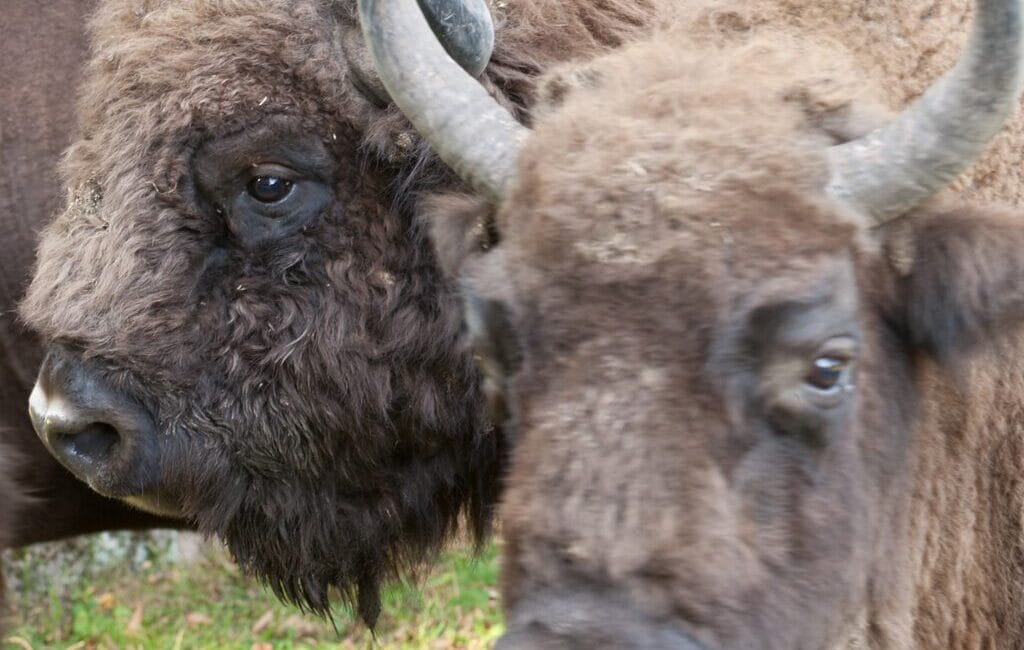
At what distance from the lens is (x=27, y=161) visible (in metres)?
5.87

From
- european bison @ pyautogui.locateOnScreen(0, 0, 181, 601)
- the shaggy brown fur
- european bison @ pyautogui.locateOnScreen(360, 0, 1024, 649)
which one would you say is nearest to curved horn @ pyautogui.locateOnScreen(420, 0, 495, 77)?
european bison @ pyautogui.locateOnScreen(360, 0, 1024, 649)

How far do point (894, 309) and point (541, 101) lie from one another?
115 cm

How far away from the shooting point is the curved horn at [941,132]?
3098mm

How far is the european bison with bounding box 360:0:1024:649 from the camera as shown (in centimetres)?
305

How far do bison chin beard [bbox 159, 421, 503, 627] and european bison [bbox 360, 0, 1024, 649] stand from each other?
59.6 inches

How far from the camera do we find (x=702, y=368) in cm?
308

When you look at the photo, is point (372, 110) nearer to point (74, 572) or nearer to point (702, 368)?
point (702, 368)

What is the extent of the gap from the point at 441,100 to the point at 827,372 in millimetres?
1215

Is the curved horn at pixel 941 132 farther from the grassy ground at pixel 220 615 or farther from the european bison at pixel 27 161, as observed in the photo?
the grassy ground at pixel 220 615

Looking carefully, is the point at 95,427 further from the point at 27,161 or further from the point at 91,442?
the point at 27,161

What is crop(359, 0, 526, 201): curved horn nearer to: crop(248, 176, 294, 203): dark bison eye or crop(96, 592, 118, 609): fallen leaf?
crop(248, 176, 294, 203): dark bison eye

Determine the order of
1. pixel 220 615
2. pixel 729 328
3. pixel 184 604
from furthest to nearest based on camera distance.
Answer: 1. pixel 184 604
2. pixel 220 615
3. pixel 729 328

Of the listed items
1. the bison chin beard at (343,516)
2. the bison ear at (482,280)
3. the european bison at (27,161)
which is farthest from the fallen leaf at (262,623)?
the bison ear at (482,280)

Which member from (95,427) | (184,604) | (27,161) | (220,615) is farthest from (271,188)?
(184,604)
